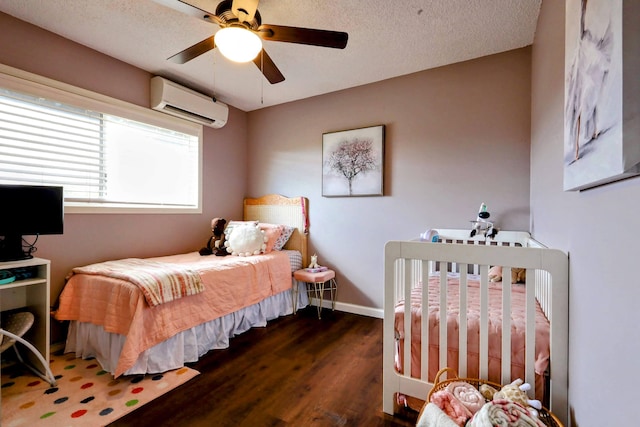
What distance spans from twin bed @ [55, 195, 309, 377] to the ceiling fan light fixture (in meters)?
1.53

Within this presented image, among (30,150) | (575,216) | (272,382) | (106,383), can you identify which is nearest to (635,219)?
(575,216)

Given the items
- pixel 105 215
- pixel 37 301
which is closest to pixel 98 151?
pixel 105 215

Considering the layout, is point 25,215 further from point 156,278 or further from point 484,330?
point 484,330

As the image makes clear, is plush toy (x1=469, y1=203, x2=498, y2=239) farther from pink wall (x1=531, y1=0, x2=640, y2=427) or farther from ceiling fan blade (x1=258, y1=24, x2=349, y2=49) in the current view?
ceiling fan blade (x1=258, y1=24, x2=349, y2=49)

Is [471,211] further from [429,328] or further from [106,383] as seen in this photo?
[106,383]

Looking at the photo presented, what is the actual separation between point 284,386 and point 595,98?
6.51ft

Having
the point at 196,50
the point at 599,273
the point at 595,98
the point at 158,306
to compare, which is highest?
the point at 196,50

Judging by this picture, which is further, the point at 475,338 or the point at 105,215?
the point at 105,215

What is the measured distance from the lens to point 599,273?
0.82m

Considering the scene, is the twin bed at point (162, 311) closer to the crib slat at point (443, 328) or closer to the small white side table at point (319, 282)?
the small white side table at point (319, 282)

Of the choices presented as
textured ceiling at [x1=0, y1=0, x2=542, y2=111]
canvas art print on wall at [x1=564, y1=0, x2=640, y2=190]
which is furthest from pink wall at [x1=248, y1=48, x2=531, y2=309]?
canvas art print on wall at [x1=564, y1=0, x2=640, y2=190]

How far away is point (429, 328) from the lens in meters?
1.46

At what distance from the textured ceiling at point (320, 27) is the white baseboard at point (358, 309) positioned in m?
2.44

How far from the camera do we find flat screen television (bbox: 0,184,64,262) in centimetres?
179
